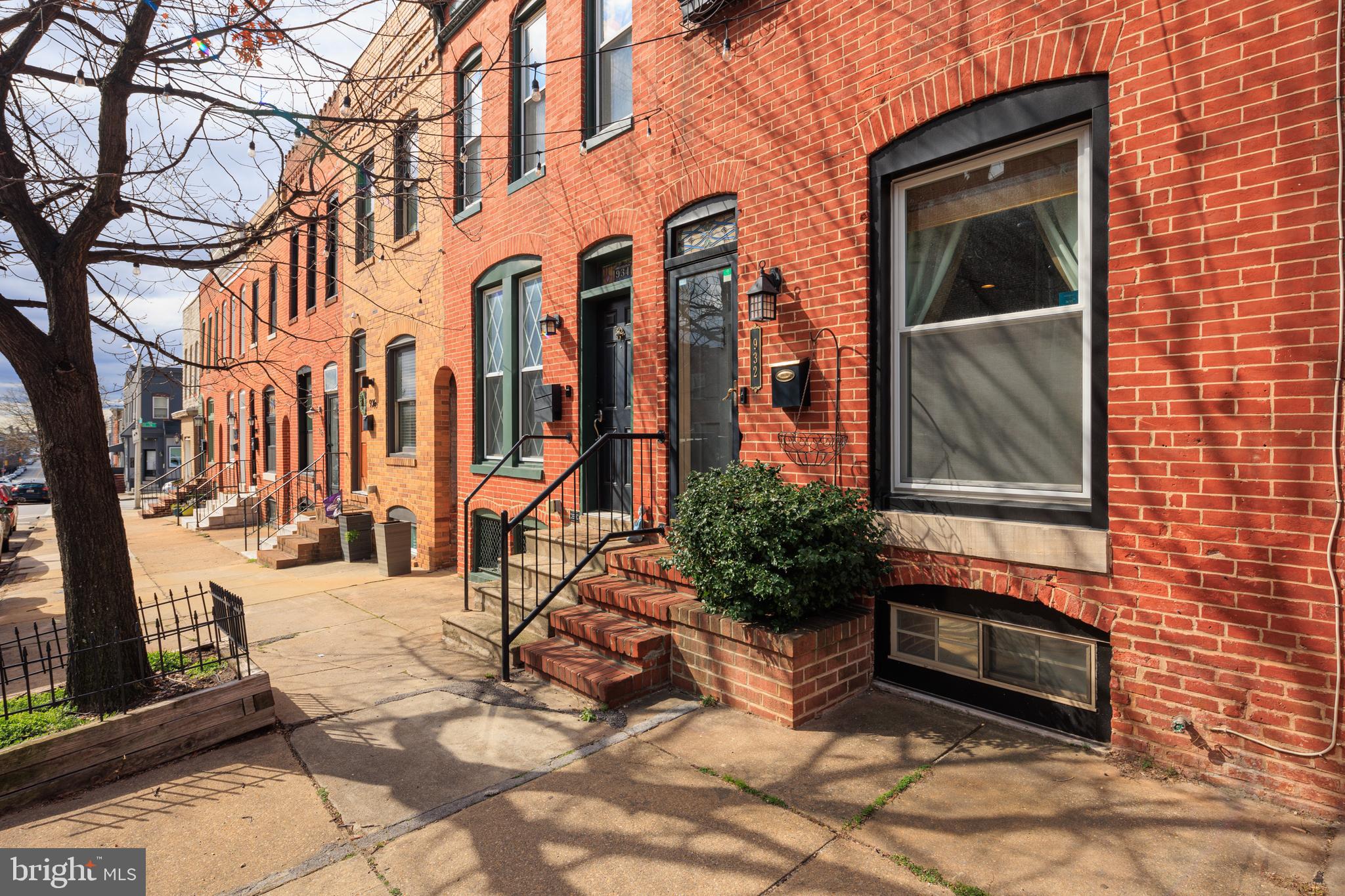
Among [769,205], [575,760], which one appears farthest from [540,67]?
[575,760]

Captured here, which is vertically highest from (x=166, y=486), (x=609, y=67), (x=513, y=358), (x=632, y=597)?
(x=609, y=67)

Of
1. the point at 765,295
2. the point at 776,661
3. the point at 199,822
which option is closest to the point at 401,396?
the point at 765,295

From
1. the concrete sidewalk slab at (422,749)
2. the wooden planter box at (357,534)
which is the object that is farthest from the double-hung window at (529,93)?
the wooden planter box at (357,534)

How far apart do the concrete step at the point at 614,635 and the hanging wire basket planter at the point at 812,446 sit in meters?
1.55

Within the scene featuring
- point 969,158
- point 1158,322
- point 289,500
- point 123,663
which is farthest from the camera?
point 289,500

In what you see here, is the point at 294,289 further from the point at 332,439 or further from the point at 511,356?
the point at 511,356

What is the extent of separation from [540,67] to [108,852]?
8003 millimetres

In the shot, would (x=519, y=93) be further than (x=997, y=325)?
Yes

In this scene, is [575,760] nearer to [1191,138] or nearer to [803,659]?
[803,659]

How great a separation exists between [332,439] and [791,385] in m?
12.0

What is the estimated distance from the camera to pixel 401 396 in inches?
453

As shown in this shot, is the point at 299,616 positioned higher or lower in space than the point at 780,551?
lower

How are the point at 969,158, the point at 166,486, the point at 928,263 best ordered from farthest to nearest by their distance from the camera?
the point at 166,486 → the point at 928,263 → the point at 969,158

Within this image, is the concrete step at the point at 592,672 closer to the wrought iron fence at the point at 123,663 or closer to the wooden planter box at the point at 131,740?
the wooden planter box at the point at 131,740
